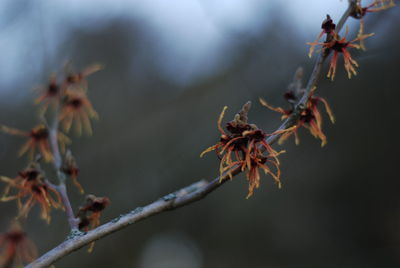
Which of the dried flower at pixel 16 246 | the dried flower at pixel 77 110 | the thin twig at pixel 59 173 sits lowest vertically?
the dried flower at pixel 16 246

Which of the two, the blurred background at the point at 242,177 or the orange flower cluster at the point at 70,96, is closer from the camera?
the orange flower cluster at the point at 70,96

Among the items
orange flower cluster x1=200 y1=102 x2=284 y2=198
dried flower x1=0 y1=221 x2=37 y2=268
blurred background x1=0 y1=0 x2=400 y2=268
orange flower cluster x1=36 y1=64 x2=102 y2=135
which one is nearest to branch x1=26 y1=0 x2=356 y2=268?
orange flower cluster x1=200 y1=102 x2=284 y2=198

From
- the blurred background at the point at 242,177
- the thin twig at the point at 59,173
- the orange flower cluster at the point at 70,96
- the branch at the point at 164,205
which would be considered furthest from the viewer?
the blurred background at the point at 242,177

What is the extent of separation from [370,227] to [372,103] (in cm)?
134

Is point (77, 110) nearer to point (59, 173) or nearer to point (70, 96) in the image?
point (70, 96)

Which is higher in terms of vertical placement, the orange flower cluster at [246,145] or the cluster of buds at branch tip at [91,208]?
the cluster of buds at branch tip at [91,208]

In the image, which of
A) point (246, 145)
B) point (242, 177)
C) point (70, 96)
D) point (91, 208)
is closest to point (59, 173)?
point (91, 208)

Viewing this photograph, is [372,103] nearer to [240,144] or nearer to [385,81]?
[385,81]

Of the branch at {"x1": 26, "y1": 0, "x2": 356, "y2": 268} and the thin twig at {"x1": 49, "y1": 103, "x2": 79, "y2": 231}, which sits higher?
the thin twig at {"x1": 49, "y1": 103, "x2": 79, "y2": 231}

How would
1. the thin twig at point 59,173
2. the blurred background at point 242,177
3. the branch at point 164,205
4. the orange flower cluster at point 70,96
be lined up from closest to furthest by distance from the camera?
the branch at point 164,205
the thin twig at point 59,173
the orange flower cluster at point 70,96
the blurred background at point 242,177

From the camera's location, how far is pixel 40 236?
15.2 ft

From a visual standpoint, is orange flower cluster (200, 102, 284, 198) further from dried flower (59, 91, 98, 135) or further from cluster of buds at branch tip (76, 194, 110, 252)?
dried flower (59, 91, 98, 135)

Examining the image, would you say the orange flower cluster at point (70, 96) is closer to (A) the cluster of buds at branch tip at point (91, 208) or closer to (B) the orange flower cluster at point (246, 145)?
(A) the cluster of buds at branch tip at point (91, 208)

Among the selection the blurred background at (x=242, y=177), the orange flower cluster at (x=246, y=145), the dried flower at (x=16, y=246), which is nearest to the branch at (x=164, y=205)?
the orange flower cluster at (x=246, y=145)
